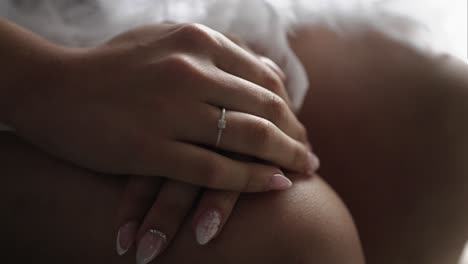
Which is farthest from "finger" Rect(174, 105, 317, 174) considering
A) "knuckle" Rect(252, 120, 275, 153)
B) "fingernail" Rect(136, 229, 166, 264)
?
"fingernail" Rect(136, 229, 166, 264)

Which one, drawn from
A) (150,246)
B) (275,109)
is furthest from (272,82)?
(150,246)

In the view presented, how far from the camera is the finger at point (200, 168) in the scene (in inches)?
18.4

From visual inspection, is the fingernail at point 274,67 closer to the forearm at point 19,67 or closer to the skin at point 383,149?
the skin at point 383,149

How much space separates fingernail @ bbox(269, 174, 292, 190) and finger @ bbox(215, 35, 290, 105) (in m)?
0.13

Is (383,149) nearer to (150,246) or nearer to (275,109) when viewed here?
(275,109)

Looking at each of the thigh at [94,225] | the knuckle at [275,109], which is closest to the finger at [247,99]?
the knuckle at [275,109]

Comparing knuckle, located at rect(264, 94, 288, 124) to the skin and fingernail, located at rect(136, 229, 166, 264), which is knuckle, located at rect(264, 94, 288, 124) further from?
fingernail, located at rect(136, 229, 166, 264)

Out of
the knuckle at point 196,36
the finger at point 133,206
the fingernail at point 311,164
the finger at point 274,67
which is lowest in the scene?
the finger at point 133,206

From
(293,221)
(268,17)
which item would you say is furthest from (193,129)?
(268,17)

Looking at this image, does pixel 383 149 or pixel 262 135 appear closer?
pixel 262 135

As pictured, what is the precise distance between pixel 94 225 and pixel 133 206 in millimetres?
46

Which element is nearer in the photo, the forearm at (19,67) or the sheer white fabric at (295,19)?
the forearm at (19,67)

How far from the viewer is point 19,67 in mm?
483

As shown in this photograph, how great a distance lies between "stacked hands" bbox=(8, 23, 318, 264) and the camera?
47 cm
